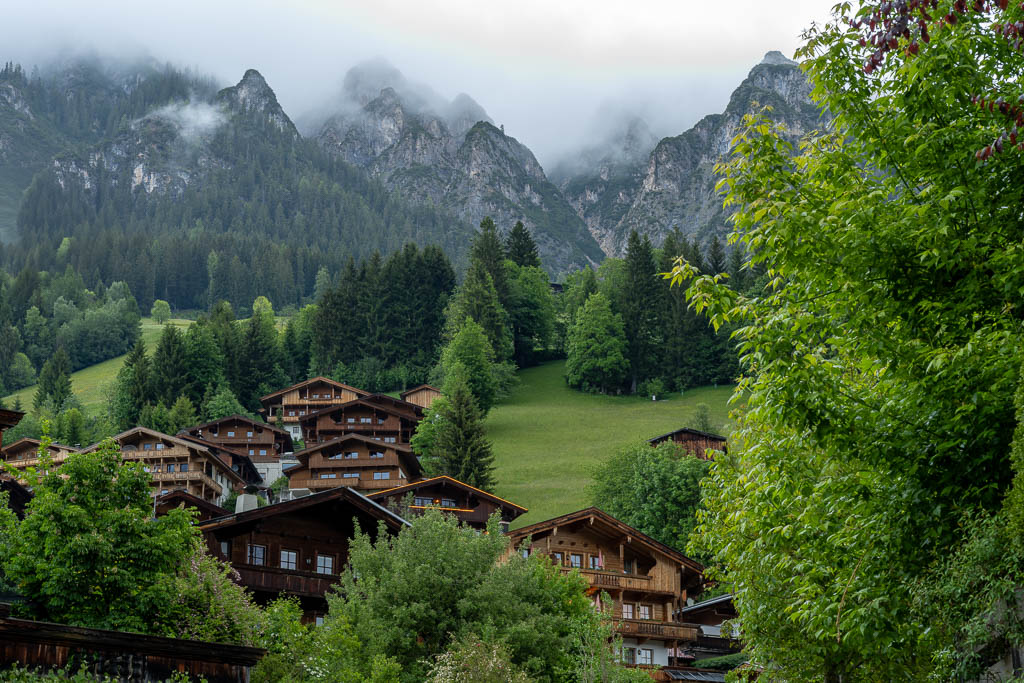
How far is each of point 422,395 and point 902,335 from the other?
9797 centimetres

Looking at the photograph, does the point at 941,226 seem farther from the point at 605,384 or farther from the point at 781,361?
the point at 605,384

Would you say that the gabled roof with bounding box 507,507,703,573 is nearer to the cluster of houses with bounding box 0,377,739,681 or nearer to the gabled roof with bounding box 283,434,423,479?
the cluster of houses with bounding box 0,377,739,681

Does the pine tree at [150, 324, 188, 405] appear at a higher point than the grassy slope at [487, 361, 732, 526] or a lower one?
higher

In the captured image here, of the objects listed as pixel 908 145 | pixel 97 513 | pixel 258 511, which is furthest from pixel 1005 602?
pixel 258 511

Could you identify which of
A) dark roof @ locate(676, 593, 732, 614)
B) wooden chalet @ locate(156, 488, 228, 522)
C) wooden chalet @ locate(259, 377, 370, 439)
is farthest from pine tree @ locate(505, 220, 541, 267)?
dark roof @ locate(676, 593, 732, 614)

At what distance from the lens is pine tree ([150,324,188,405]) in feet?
392

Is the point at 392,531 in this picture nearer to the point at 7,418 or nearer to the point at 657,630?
the point at 657,630

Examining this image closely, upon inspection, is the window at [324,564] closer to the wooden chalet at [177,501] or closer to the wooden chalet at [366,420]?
the wooden chalet at [177,501]

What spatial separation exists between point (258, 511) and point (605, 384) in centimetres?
8252

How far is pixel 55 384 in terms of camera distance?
455 feet

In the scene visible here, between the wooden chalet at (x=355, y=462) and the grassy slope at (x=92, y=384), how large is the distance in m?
57.5

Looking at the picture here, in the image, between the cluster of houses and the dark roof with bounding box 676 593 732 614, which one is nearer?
the cluster of houses

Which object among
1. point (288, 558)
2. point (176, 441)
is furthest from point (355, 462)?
point (288, 558)

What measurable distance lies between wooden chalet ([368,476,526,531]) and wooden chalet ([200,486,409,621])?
17.7 metres
